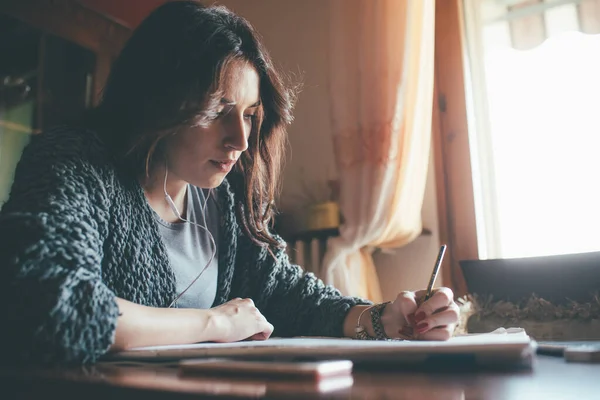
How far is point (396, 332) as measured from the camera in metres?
1.00

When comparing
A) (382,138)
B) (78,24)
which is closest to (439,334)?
(382,138)

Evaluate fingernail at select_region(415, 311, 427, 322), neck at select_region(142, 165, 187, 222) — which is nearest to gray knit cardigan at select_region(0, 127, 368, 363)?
neck at select_region(142, 165, 187, 222)

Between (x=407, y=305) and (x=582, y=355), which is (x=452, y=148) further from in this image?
(x=582, y=355)

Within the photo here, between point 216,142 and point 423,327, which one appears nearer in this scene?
point 423,327

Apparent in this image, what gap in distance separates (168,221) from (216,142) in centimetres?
20

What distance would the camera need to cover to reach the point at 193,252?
1.17 metres

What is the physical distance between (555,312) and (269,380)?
1134 mm

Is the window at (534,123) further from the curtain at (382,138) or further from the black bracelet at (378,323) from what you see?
the black bracelet at (378,323)

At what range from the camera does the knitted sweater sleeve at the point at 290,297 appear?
114 centimetres

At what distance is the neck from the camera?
1.12 meters

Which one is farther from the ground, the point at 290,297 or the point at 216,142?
the point at 216,142

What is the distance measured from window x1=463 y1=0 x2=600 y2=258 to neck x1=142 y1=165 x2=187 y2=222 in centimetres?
113

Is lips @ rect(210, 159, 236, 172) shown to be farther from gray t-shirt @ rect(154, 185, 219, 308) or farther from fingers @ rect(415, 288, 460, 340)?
fingers @ rect(415, 288, 460, 340)

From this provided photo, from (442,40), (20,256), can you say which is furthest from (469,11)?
(20,256)
